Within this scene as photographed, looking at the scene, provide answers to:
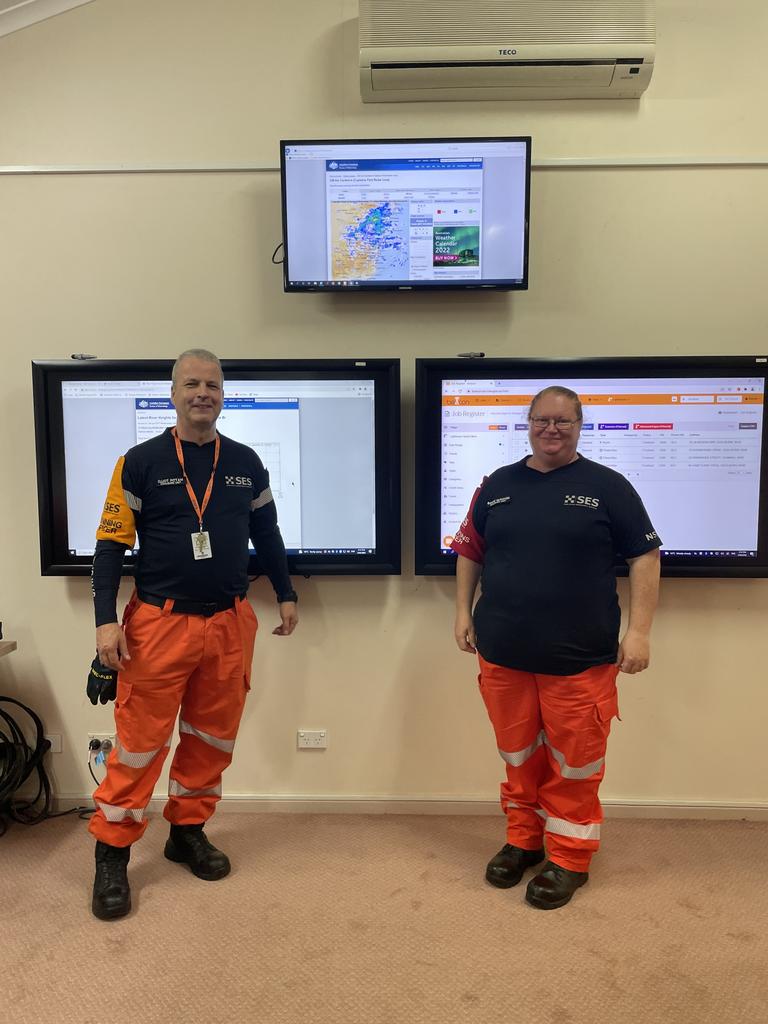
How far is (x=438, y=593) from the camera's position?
2.50 metres

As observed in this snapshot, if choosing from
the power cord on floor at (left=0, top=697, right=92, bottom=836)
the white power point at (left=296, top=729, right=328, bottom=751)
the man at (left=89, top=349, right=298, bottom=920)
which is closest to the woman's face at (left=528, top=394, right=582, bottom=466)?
the man at (left=89, top=349, right=298, bottom=920)

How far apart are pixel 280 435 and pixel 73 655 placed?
123 cm

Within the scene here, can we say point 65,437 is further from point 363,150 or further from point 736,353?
point 736,353

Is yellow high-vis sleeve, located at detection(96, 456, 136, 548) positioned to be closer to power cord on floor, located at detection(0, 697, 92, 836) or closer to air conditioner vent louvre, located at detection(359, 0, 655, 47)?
power cord on floor, located at detection(0, 697, 92, 836)

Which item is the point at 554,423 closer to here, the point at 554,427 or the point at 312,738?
the point at 554,427

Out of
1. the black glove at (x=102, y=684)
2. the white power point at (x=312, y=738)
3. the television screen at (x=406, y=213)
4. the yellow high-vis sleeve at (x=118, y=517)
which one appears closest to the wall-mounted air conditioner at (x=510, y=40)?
the television screen at (x=406, y=213)

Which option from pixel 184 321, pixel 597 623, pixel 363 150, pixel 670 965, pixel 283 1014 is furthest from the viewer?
pixel 184 321

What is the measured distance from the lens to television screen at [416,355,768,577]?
7.52 ft

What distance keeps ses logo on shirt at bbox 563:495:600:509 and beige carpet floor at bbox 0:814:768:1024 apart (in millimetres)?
Result: 1263

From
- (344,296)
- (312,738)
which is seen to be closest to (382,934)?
(312,738)

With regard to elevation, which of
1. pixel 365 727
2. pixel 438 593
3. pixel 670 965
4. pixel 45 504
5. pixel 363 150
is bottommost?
pixel 670 965

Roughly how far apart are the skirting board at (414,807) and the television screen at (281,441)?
37.4 inches

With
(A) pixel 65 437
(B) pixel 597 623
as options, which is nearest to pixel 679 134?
(B) pixel 597 623

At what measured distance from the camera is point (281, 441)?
2.38 m
